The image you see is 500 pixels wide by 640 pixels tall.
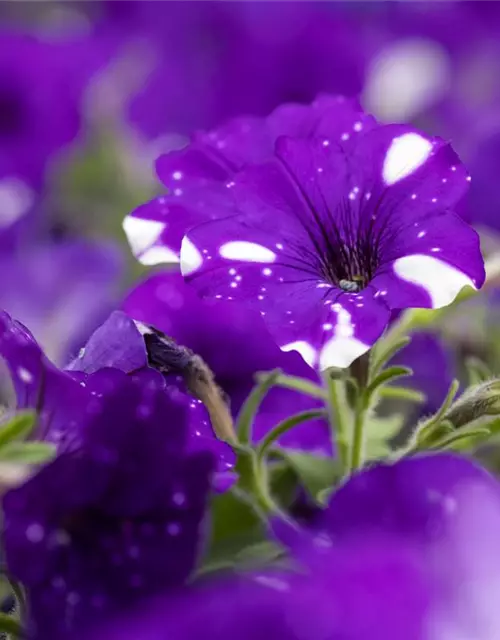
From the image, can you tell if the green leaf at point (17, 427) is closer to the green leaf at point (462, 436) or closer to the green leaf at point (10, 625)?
the green leaf at point (10, 625)

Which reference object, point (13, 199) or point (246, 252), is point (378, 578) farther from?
point (13, 199)

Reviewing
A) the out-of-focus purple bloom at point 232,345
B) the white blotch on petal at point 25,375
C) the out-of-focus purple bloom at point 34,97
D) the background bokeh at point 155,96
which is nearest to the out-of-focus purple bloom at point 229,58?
the background bokeh at point 155,96

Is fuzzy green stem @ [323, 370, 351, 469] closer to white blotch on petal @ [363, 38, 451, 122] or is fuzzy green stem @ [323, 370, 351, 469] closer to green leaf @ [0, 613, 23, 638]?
green leaf @ [0, 613, 23, 638]

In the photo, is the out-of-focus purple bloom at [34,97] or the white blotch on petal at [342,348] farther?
the out-of-focus purple bloom at [34,97]

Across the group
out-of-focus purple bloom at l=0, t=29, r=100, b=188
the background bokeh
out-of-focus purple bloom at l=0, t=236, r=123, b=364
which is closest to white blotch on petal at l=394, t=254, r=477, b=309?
the background bokeh

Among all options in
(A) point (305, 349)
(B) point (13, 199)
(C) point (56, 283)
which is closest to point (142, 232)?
(A) point (305, 349)
